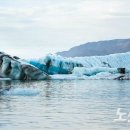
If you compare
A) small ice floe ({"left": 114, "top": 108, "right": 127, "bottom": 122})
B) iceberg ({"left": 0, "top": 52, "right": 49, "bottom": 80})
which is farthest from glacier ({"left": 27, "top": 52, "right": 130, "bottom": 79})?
small ice floe ({"left": 114, "top": 108, "right": 127, "bottom": 122})

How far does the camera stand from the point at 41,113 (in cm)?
2339

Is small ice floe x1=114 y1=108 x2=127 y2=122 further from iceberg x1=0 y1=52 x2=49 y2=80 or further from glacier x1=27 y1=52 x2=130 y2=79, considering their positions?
glacier x1=27 y1=52 x2=130 y2=79

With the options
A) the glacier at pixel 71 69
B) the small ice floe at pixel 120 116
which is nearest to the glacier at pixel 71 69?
the glacier at pixel 71 69

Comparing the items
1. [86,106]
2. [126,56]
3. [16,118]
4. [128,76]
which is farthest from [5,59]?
[16,118]

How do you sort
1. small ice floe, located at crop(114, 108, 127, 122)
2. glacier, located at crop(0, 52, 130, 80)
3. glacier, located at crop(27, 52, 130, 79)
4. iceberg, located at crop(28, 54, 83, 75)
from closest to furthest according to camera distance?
small ice floe, located at crop(114, 108, 127, 122) < glacier, located at crop(0, 52, 130, 80) < glacier, located at crop(27, 52, 130, 79) < iceberg, located at crop(28, 54, 83, 75)

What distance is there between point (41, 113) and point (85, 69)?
60149 mm

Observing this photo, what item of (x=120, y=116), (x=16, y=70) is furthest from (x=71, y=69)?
(x=120, y=116)

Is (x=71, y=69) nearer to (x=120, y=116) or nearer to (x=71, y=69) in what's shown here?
(x=71, y=69)

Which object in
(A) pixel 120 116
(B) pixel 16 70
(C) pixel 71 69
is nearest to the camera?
(A) pixel 120 116

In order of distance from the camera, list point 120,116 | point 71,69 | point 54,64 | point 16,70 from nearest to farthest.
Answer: point 120,116 → point 16,70 → point 54,64 → point 71,69

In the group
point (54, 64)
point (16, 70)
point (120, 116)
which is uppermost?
point (54, 64)

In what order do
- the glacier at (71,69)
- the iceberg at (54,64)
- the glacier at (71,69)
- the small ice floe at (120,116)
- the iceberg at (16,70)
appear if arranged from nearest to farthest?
the small ice floe at (120,116) → the iceberg at (16,70) → the glacier at (71,69) → the glacier at (71,69) → the iceberg at (54,64)

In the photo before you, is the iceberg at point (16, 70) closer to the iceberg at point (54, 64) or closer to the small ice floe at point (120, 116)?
the iceberg at point (54, 64)

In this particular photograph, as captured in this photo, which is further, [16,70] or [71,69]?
[71,69]
